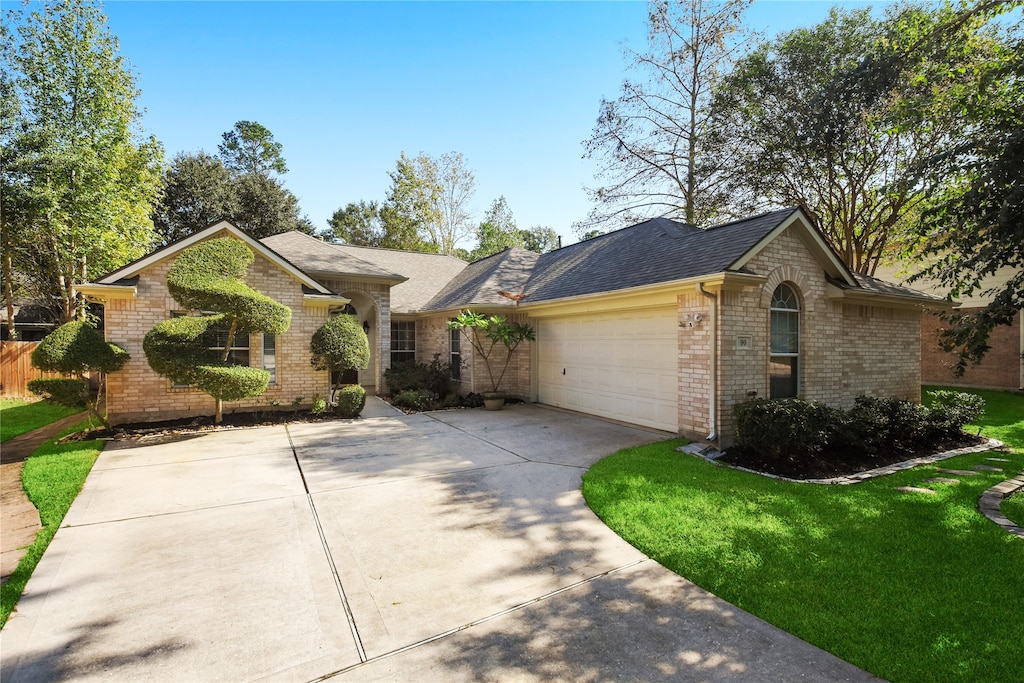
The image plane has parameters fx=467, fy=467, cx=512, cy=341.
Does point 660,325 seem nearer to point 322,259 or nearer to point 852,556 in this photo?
point 852,556

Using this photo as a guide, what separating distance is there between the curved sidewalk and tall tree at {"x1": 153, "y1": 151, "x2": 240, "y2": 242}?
68.2 ft

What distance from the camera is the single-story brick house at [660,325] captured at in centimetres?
850

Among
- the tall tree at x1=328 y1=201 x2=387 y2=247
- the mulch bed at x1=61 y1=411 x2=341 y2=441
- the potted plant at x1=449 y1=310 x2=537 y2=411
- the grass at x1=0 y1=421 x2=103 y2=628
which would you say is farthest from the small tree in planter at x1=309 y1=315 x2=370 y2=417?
the tall tree at x1=328 y1=201 x2=387 y2=247

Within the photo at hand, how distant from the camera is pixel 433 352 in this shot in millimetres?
16234

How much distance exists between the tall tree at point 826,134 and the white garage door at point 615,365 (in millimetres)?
9654

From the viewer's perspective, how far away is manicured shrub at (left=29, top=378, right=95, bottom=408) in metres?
8.30

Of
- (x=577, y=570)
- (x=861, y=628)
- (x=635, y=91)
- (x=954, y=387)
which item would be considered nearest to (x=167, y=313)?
(x=577, y=570)

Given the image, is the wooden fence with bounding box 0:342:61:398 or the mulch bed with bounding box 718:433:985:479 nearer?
the mulch bed with bounding box 718:433:985:479

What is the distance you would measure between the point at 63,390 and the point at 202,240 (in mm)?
4024

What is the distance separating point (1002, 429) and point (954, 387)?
9730mm

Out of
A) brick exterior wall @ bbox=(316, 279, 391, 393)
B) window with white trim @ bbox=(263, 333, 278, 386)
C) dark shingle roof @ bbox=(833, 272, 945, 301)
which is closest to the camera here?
dark shingle roof @ bbox=(833, 272, 945, 301)

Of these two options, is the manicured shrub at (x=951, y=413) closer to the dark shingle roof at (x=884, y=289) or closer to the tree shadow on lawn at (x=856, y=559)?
the dark shingle roof at (x=884, y=289)

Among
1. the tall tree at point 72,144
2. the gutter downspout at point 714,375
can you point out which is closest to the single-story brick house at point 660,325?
the gutter downspout at point 714,375

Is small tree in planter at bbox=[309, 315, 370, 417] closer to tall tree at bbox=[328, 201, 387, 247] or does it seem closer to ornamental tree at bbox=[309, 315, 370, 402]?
ornamental tree at bbox=[309, 315, 370, 402]
